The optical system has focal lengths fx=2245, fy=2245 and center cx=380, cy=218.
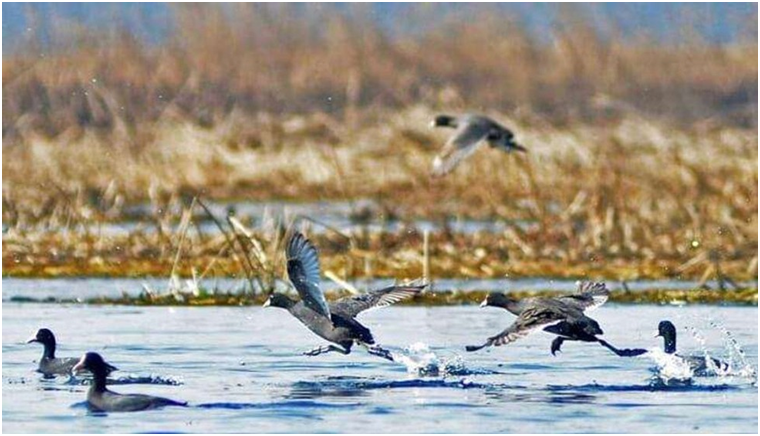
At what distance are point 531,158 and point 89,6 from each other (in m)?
44.5

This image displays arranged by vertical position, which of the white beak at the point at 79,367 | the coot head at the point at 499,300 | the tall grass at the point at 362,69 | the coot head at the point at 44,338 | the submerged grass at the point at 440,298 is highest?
the tall grass at the point at 362,69

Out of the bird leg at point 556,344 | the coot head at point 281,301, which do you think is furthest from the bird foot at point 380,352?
the bird leg at point 556,344

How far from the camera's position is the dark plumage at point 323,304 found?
11547 millimetres

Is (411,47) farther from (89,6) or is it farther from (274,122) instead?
(89,6)

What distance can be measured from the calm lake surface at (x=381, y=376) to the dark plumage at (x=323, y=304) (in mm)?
167

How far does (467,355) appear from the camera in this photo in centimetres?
1285

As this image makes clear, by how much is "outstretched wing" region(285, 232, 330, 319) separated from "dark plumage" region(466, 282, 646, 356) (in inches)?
35.8

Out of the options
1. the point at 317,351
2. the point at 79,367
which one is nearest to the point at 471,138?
the point at 317,351

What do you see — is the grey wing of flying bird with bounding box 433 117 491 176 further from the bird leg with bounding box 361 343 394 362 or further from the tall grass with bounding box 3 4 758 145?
the tall grass with bounding box 3 4 758 145

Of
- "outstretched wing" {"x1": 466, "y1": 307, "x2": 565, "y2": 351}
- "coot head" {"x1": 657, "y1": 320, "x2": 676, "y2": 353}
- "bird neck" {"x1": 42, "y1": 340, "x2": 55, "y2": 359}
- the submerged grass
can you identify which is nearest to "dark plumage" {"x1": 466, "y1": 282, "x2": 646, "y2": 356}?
"outstretched wing" {"x1": 466, "y1": 307, "x2": 565, "y2": 351}

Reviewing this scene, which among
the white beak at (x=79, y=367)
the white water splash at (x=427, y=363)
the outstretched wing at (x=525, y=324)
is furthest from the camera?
the white water splash at (x=427, y=363)

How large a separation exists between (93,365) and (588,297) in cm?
301

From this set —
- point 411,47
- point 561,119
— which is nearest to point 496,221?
point 561,119

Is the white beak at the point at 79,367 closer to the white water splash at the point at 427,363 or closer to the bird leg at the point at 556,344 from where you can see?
the white water splash at the point at 427,363
